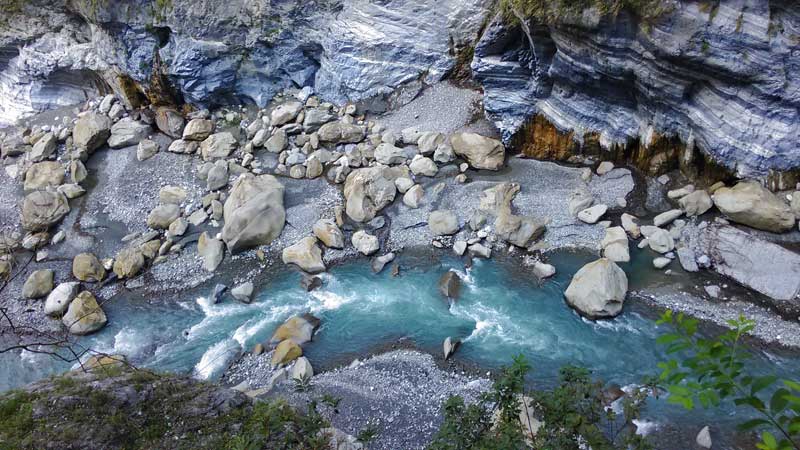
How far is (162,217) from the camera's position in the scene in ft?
61.6

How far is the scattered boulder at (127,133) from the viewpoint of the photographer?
22.2 meters

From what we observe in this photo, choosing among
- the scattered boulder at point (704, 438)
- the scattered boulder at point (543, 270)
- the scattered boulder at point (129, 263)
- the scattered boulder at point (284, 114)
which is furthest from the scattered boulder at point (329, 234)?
the scattered boulder at point (704, 438)

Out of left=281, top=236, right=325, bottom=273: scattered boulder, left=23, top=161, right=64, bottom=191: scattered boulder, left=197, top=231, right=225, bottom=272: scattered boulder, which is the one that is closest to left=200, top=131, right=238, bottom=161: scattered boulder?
left=197, top=231, right=225, bottom=272: scattered boulder

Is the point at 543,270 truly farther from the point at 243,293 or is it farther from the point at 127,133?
the point at 127,133

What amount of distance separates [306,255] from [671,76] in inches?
471

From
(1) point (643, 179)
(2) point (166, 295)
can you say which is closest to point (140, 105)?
(2) point (166, 295)

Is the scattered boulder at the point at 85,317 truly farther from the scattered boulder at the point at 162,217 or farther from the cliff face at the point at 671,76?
the cliff face at the point at 671,76

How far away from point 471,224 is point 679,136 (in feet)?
22.4

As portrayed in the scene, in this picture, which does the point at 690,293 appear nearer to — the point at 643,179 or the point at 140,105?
the point at 643,179

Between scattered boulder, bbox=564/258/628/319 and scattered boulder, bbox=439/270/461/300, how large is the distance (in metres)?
3.01

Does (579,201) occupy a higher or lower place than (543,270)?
higher

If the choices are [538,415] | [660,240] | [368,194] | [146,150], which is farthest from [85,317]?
[660,240]

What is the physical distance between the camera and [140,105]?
23.7 meters

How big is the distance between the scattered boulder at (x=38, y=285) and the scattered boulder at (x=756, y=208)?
69.0ft
